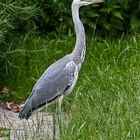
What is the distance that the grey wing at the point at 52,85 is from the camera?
6.43m

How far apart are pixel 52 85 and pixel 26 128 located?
127 cm

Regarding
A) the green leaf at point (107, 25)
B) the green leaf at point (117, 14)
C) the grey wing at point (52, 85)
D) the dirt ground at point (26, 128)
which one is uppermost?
the green leaf at point (117, 14)

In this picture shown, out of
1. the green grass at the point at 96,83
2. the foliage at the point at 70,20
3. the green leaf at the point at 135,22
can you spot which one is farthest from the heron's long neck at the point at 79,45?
the green leaf at the point at 135,22

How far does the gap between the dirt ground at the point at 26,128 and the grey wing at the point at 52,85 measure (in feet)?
0.54

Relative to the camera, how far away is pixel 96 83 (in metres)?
7.74

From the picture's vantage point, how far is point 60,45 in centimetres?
914

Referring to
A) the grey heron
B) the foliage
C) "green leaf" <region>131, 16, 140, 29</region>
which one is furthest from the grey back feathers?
"green leaf" <region>131, 16, 140, 29</region>

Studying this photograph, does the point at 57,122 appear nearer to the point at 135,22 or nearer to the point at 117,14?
the point at 117,14

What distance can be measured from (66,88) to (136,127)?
122cm

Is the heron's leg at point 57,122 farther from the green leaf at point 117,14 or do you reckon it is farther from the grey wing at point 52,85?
the green leaf at point 117,14

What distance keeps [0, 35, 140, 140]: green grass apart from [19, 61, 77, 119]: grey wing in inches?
7.1

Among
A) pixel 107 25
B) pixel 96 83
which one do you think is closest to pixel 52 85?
pixel 96 83

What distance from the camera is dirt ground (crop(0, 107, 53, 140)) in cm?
530

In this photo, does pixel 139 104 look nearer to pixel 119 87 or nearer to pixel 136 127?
pixel 136 127
